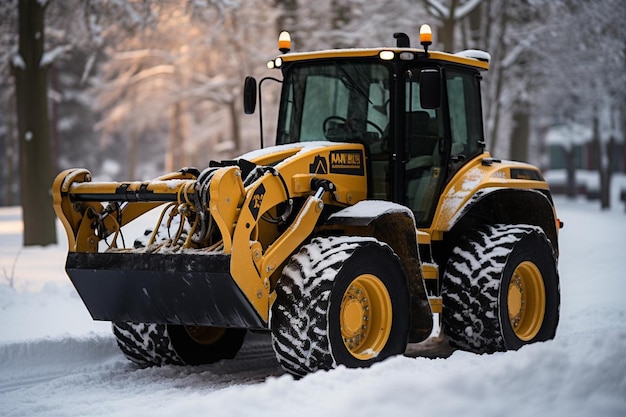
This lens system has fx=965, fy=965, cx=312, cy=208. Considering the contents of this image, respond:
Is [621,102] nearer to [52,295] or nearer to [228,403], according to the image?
[52,295]

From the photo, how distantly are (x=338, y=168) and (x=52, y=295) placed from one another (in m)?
4.38

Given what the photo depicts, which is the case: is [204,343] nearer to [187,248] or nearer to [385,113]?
[187,248]

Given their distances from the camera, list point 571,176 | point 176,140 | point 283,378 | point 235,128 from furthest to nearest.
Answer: point 571,176, point 176,140, point 235,128, point 283,378

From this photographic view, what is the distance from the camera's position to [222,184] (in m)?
6.30

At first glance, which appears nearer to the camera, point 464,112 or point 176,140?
point 464,112

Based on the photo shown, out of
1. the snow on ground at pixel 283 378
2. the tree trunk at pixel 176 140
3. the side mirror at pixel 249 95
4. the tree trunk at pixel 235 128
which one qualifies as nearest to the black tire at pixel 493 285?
the snow on ground at pixel 283 378

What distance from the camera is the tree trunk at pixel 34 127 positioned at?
54.7 ft

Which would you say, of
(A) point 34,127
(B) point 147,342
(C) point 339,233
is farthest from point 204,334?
(A) point 34,127

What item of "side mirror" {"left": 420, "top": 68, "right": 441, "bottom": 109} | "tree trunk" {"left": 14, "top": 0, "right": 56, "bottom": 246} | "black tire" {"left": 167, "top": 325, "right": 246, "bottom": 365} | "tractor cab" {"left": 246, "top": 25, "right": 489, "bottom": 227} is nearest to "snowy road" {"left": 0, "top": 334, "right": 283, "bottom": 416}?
"black tire" {"left": 167, "top": 325, "right": 246, "bottom": 365}

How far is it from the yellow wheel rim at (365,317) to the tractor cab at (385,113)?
1.10m

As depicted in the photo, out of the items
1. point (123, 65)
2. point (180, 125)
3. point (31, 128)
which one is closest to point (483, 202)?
point (31, 128)

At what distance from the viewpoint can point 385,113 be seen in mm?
7898

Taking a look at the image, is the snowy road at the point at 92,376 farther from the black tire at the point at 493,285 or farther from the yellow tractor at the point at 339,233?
the black tire at the point at 493,285

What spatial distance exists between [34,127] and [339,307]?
37.5 feet
